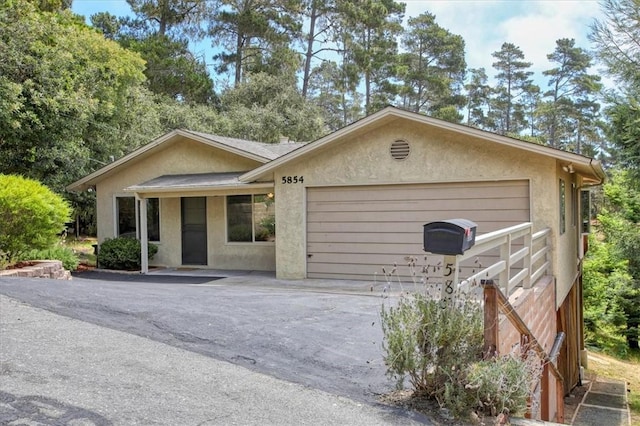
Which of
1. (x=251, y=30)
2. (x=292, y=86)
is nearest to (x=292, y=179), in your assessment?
(x=292, y=86)

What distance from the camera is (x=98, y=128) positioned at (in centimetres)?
1927

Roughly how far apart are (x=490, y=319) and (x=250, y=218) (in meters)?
10.7

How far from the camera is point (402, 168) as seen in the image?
1088 cm

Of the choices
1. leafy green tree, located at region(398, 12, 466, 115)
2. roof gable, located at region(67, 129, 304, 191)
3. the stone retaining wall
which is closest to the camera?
the stone retaining wall

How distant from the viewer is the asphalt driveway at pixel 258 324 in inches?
193

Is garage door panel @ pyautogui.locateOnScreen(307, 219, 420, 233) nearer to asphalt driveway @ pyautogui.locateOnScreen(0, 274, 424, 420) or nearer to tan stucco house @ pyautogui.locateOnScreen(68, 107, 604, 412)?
tan stucco house @ pyautogui.locateOnScreen(68, 107, 604, 412)

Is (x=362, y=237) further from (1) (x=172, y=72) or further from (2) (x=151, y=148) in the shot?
(1) (x=172, y=72)

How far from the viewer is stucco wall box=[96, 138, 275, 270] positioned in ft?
47.2

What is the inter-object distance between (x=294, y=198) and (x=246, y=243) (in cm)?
310

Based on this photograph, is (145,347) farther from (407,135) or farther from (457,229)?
(407,135)

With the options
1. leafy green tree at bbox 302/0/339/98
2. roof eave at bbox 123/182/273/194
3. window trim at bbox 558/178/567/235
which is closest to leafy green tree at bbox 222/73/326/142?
leafy green tree at bbox 302/0/339/98

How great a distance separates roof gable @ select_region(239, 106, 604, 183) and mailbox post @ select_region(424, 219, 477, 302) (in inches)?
239

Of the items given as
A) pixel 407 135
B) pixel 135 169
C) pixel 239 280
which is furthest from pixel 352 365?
pixel 135 169

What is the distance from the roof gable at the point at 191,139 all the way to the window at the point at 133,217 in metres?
1.05
